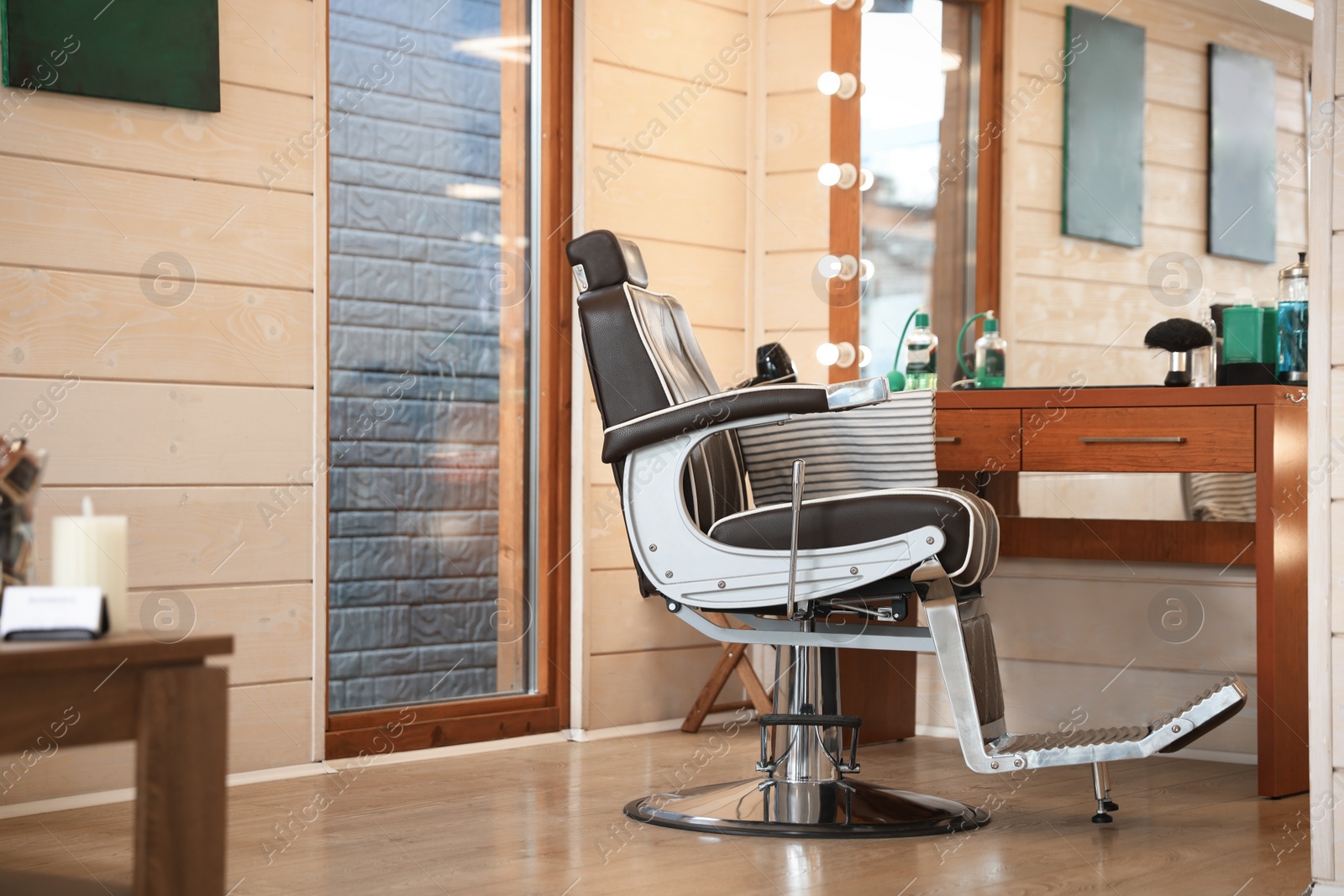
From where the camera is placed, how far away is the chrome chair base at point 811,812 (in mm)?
2186

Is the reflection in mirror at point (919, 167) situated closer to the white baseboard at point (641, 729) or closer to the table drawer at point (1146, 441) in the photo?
the table drawer at point (1146, 441)

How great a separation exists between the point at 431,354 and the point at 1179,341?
1.62 meters

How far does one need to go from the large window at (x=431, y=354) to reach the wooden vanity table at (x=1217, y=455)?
103 centimetres

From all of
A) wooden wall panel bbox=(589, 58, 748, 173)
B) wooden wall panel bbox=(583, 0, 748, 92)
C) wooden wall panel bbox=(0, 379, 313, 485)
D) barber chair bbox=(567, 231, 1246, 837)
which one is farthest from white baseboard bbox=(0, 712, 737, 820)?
wooden wall panel bbox=(583, 0, 748, 92)

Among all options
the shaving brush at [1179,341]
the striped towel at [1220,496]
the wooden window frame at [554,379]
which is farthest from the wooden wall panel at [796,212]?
the striped towel at [1220,496]

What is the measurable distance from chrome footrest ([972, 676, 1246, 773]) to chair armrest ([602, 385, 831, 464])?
607 millimetres

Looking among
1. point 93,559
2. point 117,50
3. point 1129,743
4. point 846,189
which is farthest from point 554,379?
point 93,559

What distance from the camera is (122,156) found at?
2482 mm

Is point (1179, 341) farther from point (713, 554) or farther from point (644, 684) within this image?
point (644, 684)

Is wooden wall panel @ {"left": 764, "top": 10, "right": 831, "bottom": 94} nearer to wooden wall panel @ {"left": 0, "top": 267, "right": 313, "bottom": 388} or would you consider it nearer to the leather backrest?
the leather backrest

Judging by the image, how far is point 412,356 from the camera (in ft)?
9.73

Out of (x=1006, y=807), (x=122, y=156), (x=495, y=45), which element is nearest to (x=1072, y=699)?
(x=1006, y=807)

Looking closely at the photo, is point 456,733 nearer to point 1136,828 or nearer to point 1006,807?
point 1006,807

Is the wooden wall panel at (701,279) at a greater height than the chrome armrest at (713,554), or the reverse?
the wooden wall panel at (701,279)
